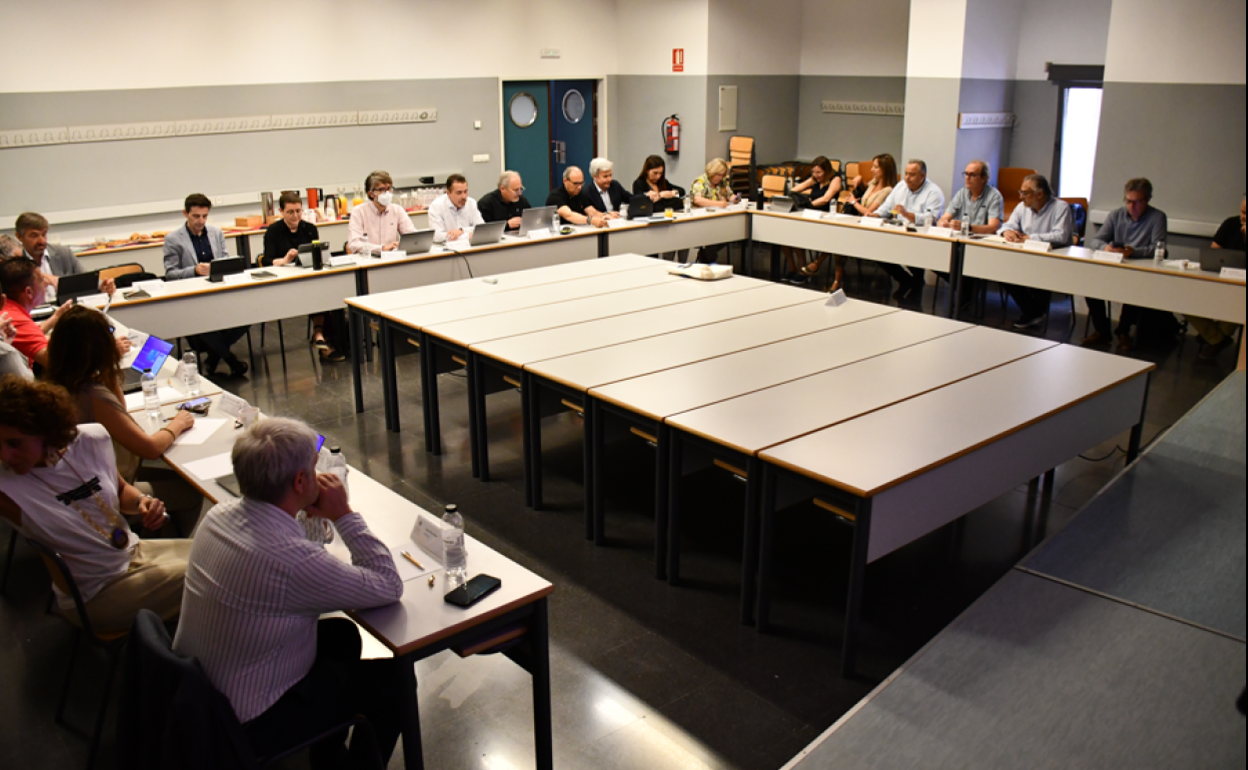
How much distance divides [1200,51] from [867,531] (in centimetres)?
636

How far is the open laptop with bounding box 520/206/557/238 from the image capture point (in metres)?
7.46

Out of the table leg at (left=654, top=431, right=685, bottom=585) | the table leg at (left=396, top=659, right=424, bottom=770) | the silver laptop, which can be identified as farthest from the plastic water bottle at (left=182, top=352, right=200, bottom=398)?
the silver laptop

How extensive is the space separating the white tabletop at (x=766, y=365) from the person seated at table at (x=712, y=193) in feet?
12.9

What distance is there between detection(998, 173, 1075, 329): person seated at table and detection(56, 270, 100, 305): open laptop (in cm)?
613

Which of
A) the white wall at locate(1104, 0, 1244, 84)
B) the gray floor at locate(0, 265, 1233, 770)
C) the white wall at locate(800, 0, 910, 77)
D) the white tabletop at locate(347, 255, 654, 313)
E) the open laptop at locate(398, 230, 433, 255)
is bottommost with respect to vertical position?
the gray floor at locate(0, 265, 1233, 770)

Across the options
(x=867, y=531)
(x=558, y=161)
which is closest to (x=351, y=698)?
(x=867, y=531)

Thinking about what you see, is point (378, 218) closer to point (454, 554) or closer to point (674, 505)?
point (674, 505)

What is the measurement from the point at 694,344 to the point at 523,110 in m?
7.23

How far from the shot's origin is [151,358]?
14.0ft

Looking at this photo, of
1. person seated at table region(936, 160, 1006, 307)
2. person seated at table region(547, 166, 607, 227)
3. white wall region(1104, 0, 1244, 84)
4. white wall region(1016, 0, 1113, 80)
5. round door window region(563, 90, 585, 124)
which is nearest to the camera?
white wall region(1104, 0, 1244, 84)

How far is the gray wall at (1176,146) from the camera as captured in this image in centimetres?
718

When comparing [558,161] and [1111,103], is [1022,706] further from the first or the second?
[558,161]

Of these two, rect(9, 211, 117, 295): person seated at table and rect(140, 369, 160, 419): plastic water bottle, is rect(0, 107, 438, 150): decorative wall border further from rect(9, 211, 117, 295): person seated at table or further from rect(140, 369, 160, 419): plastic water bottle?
rect(140, 369, 160, 419): plastic water bottle

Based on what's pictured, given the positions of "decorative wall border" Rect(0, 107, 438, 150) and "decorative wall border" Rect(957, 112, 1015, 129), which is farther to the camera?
"decorative wall border" Rect(957, 112, 1015, 129)
